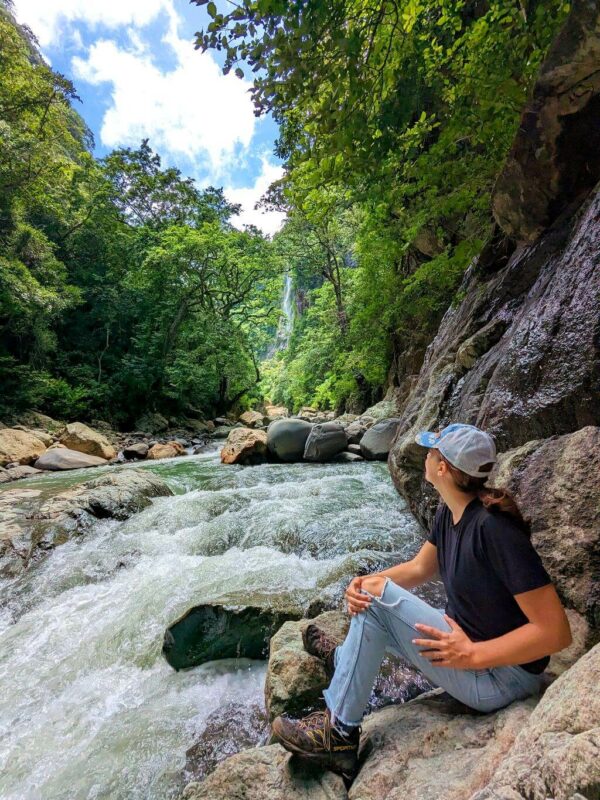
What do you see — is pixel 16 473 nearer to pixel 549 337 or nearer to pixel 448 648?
pixel 448 648

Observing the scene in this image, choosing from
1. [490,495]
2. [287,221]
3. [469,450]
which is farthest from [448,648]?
[287,221]

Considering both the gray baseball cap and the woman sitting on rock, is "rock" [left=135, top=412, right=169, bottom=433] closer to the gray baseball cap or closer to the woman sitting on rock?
the woman sitting on rock

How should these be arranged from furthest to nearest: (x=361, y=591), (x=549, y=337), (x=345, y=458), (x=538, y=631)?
(x=345, y=458)
(x=549, y=337)
(x=361, y=591)
(x=538, y=631)

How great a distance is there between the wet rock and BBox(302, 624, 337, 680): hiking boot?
11.3 m

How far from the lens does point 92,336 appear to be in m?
19.6

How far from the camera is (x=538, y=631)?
55.3 inches

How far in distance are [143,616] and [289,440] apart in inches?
279

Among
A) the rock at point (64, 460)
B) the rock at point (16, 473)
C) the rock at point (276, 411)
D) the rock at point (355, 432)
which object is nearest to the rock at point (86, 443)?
the rock at point (64, 460)

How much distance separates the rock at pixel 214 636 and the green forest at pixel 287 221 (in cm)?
356

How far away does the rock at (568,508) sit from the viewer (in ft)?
6.02

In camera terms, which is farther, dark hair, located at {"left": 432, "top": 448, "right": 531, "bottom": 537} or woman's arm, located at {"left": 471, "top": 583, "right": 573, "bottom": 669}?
dark hair, located at {"left": 432, "top": 448, "right": 531, "bottom": 537}

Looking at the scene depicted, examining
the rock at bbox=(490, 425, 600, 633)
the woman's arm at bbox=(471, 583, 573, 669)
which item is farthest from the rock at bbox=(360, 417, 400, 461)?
the woman's arm at bbox=(471, 583, 573, 669)

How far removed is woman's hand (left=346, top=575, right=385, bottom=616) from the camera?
1770 mm

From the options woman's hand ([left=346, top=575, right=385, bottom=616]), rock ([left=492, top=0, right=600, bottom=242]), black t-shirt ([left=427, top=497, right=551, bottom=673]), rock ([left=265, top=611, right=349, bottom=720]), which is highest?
rock ([left=492, top=0, right=600, bottom=242])
